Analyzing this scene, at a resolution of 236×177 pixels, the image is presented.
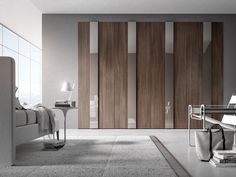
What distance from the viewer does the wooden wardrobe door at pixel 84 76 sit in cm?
819

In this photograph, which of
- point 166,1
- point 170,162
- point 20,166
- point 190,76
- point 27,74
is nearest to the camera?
point 20,166

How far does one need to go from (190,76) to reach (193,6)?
5.04 ft

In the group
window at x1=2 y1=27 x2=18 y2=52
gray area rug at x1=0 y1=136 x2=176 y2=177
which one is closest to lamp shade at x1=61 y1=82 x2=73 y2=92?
window at x1=2 y1=27 x2=18 y2=52

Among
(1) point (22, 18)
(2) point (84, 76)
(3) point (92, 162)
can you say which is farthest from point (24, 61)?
(3) point (92, 162)

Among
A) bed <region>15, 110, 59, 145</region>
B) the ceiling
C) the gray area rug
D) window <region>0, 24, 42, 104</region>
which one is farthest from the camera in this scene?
window <region>0, 24, 42, 104</region>

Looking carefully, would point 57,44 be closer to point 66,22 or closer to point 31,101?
point 66,22

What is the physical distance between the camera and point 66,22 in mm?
8297

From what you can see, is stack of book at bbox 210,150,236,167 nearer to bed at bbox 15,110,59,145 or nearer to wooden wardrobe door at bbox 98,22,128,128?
bed at bbox 15,110,59,145

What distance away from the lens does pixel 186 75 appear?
8.20m

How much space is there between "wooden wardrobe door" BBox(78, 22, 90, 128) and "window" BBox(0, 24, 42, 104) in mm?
1745

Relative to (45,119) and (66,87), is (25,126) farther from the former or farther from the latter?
(66,87)

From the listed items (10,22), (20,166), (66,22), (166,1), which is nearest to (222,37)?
(166,1)

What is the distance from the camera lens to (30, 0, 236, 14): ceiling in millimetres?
7332

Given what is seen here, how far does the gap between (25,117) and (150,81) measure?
4236 mm
